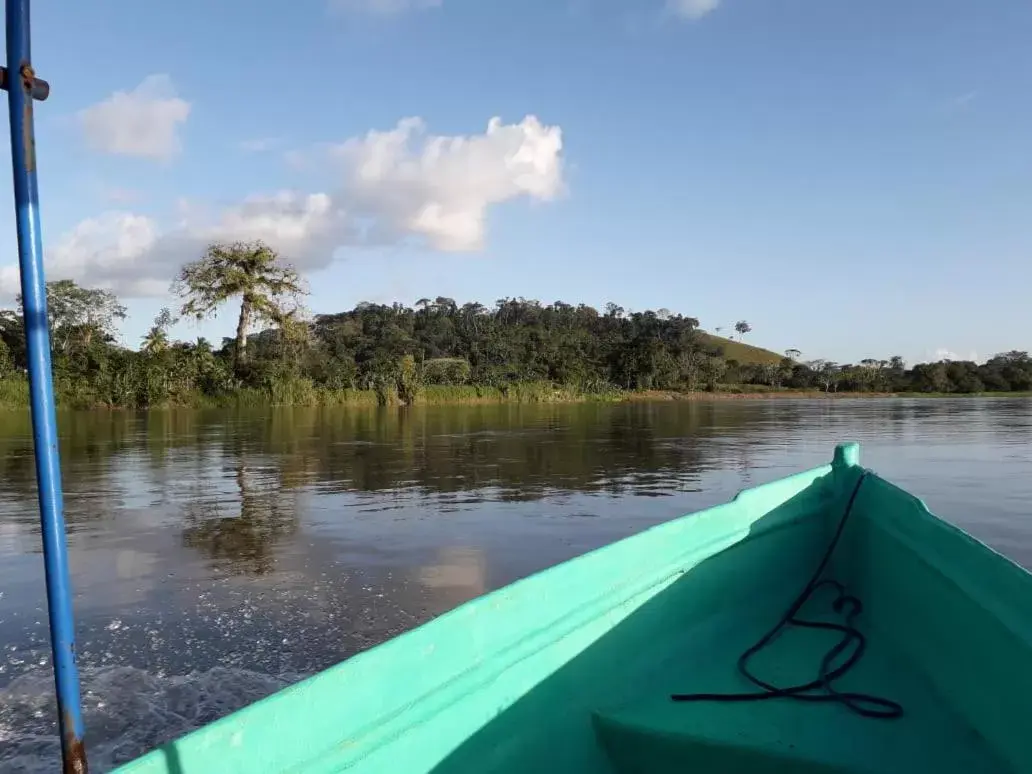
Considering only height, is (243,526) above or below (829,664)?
below

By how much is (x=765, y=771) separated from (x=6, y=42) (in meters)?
2.55

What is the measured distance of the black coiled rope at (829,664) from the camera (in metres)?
2.39

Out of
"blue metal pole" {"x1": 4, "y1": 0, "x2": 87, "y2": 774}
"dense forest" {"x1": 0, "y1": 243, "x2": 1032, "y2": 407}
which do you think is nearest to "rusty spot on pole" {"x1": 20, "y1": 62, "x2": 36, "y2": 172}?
"blue metal pole" {"x1": 4, "y1": 0, "x2": 87, "y2": 774}

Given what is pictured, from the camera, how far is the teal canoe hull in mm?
1426

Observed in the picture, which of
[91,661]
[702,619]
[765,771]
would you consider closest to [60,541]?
[765,771]

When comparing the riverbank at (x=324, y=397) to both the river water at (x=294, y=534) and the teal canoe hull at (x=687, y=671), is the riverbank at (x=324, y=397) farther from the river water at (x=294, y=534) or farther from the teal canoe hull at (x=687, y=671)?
the teal canoe hull at (x=687, y=671)

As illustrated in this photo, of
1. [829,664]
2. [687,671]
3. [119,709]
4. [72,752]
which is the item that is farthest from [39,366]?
[829,664]

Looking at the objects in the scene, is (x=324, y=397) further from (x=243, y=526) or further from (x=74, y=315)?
(x=243, y=526)

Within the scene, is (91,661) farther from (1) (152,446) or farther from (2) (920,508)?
(1) (152,446)

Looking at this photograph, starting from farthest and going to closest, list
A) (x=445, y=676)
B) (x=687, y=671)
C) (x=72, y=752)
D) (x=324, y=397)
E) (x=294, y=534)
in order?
(x=324, y=397) → (x=294, y=534) → (x=687, y=671) → (x=72, y=752) → (x=445, y=676)

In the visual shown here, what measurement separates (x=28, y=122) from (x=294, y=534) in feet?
19.2

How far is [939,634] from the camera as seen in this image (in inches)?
105

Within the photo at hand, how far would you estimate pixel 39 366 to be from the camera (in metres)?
1.70

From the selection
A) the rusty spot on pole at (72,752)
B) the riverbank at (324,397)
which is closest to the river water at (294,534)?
the rusty spot on pole at (72,752)
